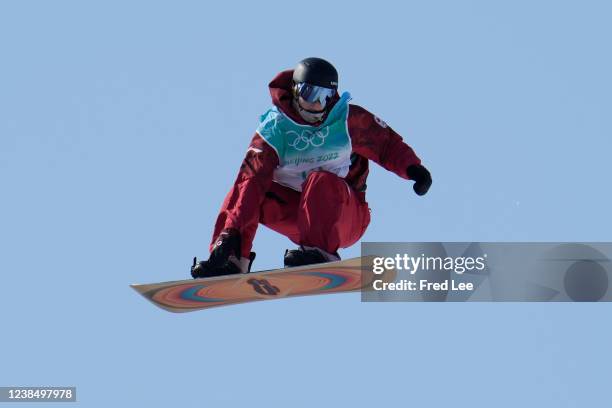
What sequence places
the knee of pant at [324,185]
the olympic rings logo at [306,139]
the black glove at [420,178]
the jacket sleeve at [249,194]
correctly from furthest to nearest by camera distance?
the black glove at [420,178] → the olympic rings logo at [306,139] → the jacket sleeve at [249,194] → the knee of pant at [324,185]

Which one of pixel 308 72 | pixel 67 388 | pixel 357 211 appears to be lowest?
pixel 67 388

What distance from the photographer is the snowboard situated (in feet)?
50.0

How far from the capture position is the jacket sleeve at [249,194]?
1562 cm

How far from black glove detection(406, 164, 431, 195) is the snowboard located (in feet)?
3.91

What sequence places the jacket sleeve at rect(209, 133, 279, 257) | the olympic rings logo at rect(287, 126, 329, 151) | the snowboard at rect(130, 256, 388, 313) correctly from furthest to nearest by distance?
the olympic rings logo at rect(287, 126, 329, 151), the jacket sleeve at rect(209, 133, 279, 257), the snowboard at rect(130, 256, 388, 313)

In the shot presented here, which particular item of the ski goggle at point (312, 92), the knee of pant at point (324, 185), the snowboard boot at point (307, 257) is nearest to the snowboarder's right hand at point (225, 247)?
the snowboard boot at point (307, 257)

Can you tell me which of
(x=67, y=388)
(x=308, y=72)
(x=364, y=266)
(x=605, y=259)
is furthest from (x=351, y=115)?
(x=67, y=388)

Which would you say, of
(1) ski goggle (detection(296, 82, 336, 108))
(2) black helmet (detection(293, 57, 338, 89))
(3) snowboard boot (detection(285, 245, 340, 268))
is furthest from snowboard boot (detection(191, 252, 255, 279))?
(2) black helmet (detection(293, 57, 338, 89))

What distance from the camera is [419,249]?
1525 cm

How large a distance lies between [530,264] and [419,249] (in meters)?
1.04

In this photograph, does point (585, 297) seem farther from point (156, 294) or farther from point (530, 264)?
point (156, 294)

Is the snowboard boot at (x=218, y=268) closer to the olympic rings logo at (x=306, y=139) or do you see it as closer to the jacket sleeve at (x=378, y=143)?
the olympic rings logo at (x=306, y=139)

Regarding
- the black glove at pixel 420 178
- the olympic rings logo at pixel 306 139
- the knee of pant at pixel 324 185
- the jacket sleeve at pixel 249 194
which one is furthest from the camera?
the black glove at pixel 420 178

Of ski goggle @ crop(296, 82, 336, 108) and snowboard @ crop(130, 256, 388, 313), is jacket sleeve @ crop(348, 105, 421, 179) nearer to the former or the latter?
ski goggle @ crop(296, 82, 336, 108)
